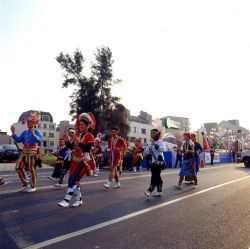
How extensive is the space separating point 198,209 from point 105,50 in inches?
1882

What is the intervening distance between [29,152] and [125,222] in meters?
4.52

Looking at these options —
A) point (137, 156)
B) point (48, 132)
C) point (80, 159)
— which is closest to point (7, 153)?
point (137, 156)

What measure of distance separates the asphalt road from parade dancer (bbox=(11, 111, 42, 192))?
72 cm

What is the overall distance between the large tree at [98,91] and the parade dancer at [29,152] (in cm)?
3693

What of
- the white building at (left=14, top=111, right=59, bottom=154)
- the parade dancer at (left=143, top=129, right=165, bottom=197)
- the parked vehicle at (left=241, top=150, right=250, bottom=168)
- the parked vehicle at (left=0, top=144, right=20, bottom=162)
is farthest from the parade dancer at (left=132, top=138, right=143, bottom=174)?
the white building at (left=14, top=111, right=59, bottom=154)

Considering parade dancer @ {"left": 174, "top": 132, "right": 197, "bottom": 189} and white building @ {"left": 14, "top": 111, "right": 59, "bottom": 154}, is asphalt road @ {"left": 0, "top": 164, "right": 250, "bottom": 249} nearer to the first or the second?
parade dancer @ {"left": 174, "top": 132, "right": 197, "bottom": 189}

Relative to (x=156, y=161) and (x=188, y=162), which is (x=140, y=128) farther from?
(x=156, y=161)

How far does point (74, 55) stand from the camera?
51.2 metres

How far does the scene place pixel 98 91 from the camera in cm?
4931

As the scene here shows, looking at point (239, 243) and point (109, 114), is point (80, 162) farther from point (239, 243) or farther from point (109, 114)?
point (109, 114)

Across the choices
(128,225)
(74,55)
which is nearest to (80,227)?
(128,225)

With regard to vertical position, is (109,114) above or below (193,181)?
above

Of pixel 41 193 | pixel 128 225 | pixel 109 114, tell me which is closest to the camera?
pixel 128 225

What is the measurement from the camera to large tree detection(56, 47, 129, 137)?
4791cm
